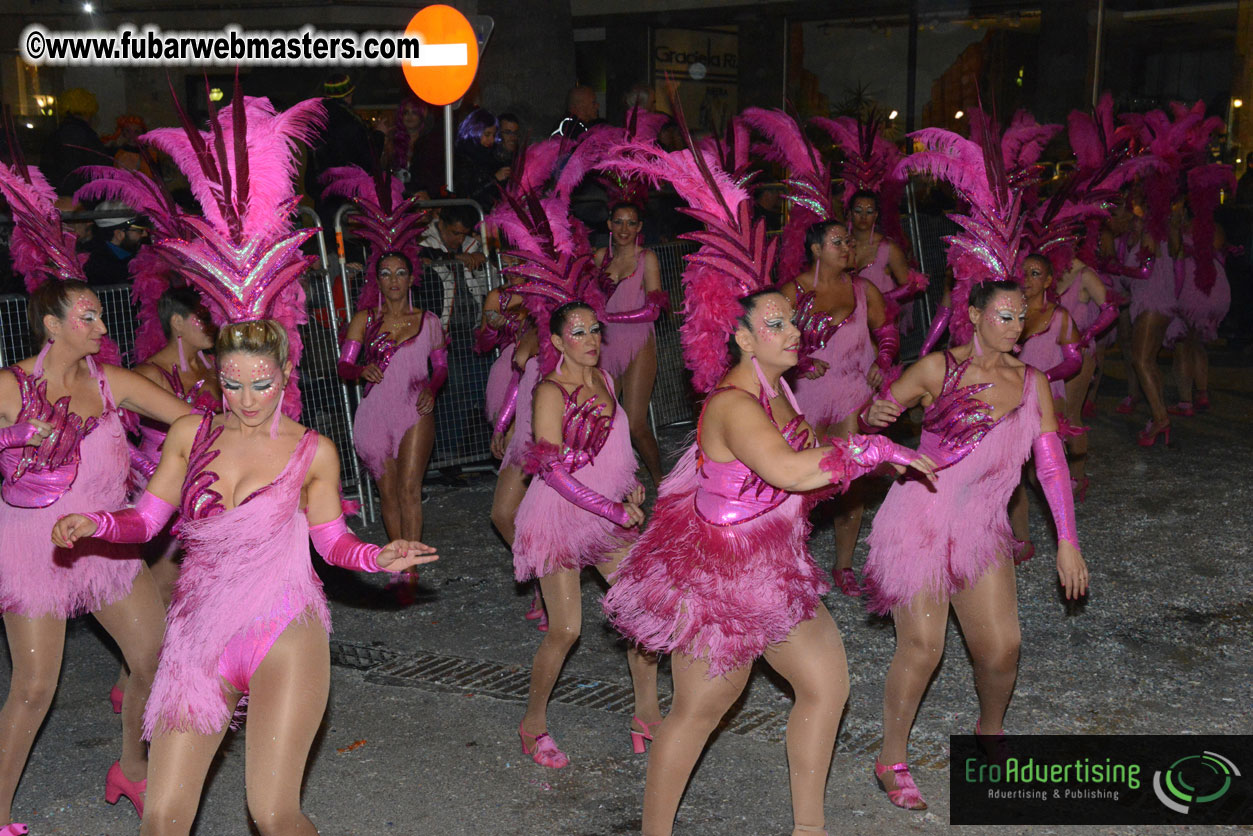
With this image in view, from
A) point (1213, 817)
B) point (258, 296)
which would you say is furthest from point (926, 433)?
point (258, 296)

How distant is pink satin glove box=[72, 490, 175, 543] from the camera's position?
3449 mm

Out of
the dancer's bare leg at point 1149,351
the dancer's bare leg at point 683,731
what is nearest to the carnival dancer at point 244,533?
the dancer's bare leg at point 683,731

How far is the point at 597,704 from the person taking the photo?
547 centimetres

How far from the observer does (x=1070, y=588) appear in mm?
4332

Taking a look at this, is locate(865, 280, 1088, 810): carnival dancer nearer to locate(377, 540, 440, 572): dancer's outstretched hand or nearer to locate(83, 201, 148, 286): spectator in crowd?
locate(377, 540, 440, 572): dancer's outstretched hand

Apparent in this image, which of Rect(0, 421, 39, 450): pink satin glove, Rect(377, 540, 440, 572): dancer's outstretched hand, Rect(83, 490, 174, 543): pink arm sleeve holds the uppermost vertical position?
Rect(0, 421, 39, 450): pink satin glove

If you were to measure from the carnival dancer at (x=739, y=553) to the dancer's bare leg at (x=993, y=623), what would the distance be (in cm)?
69

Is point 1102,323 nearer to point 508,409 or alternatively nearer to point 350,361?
point 508,409

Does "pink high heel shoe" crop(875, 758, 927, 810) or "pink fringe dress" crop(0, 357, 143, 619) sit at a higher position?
"pink fringe dress" crop(0, 357, 143, 619)

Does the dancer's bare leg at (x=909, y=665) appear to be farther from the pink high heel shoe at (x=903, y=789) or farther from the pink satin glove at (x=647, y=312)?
the pink satin glove at (x=647, y=312)

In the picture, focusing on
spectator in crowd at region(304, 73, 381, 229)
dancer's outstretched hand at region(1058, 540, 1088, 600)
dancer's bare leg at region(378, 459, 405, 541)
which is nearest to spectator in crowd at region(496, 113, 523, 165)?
spectator in crowd at region(304, 73, 381, 229)

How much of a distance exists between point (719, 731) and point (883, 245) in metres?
4.53

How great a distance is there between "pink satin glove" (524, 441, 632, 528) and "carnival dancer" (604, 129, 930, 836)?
1.31 ft

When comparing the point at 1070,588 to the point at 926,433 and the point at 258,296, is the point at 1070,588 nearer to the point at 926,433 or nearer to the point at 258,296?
the point at 926,433
